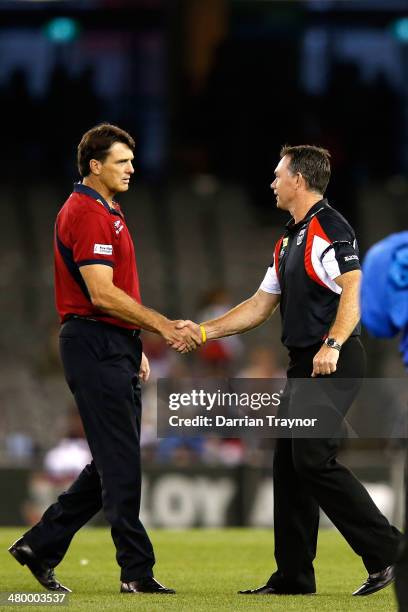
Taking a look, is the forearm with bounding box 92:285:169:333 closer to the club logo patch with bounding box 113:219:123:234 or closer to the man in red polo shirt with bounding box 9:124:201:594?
the man in red polo shirt with bounding box 9:124:201:594

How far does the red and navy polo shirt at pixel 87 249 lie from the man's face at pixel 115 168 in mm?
114

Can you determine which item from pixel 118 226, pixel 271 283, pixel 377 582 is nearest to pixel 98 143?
pixel 118 226

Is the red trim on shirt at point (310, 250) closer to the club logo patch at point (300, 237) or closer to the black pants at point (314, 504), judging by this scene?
the club logo patch at point (300, 237)

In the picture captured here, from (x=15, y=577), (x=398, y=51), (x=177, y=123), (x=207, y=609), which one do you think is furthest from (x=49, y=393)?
(x=207, y=609)

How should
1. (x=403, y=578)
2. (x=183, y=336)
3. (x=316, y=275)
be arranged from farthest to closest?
(x=183, y=336), (x=316, y=275), (x=403, y=578)

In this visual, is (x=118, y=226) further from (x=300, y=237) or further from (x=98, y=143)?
(x=300, y=237)

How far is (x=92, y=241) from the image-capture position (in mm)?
7230

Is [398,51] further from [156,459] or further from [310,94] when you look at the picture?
[156,459]

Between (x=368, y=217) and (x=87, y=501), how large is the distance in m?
14.5

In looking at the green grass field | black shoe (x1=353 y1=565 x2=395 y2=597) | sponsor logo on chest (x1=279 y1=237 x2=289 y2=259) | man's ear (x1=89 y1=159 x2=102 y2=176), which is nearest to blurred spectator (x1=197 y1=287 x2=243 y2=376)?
the green grass field

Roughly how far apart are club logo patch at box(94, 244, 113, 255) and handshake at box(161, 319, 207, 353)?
22.5 inches

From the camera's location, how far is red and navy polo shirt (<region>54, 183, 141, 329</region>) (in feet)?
23.8

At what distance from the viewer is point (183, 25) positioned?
2233cm

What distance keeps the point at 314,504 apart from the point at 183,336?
3.86ft
